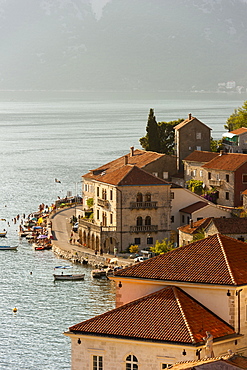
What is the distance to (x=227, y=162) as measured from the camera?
294ft

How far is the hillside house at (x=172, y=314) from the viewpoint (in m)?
26.3

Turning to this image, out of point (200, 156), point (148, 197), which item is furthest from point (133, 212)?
point (200, 156)

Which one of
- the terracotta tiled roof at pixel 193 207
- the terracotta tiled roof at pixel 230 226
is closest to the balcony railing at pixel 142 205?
the terracotta tiled roof at pixel 193 207

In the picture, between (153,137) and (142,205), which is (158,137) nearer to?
(153,137)

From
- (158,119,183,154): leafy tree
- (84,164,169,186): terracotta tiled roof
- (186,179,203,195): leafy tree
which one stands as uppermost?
(158,119,183,154): leafy tree

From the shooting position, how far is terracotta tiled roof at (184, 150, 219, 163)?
93.8 m

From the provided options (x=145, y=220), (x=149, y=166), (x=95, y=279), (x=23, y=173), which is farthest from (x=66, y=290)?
(x=23, y=173)

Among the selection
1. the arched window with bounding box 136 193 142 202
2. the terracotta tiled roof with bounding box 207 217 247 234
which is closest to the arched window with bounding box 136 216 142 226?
the arched window with bounding box 136 193 142 202

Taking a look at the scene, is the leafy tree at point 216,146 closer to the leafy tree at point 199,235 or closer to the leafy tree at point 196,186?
the leafy tree at point 196,186

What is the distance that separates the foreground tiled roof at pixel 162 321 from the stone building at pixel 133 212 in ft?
158

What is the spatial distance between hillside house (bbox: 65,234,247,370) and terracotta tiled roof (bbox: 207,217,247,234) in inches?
1419

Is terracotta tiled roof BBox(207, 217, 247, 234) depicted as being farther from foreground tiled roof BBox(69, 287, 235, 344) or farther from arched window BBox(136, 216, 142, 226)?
foreground tiled roof BBox(69, 287, 235, 344)

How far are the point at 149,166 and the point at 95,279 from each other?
68.3 ft

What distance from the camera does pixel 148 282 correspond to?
29.2 m
